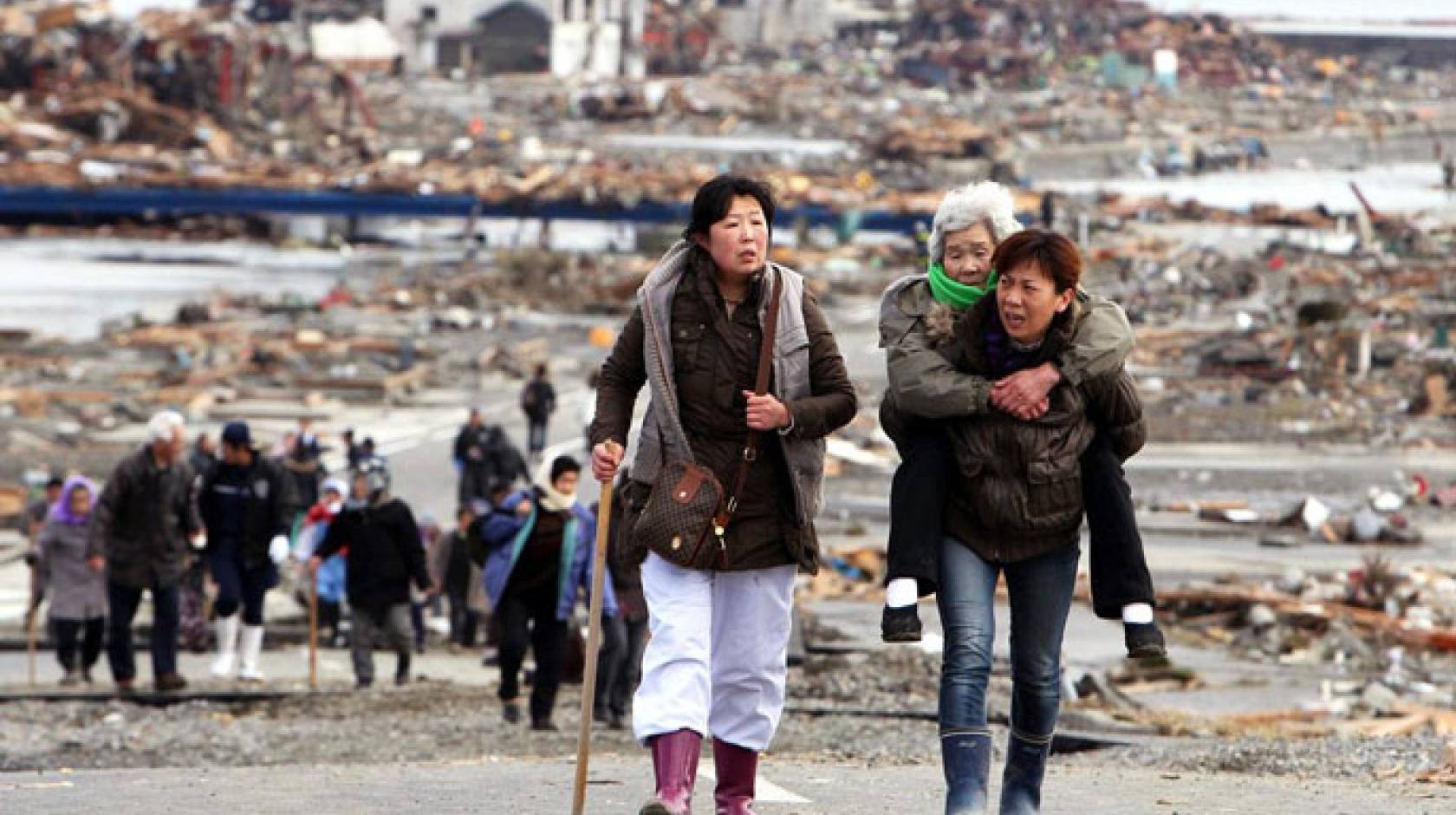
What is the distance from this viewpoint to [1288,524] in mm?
24859

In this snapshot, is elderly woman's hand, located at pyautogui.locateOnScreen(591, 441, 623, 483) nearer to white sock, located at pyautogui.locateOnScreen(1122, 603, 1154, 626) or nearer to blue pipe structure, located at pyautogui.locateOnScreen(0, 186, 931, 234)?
white sock, located at pyautogui.locateOnScreen(1122, 603, 1154, 626)

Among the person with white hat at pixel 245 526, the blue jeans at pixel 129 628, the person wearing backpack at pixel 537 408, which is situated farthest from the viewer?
the person wearing backpack at pixel 537 408

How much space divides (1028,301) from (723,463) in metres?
0.85

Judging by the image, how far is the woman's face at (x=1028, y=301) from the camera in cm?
650

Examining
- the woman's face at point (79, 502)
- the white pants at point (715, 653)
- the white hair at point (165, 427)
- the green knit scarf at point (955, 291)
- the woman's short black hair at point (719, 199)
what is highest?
the woman's short black hair at point (719, 199)

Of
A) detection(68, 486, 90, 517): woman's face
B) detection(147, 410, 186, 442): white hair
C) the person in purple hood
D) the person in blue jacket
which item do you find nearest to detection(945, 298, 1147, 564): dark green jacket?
the person in blue jacket

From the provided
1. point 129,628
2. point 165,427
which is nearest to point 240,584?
point 129,628

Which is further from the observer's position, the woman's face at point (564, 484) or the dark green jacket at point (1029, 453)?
the woman's face at point (564, 484)

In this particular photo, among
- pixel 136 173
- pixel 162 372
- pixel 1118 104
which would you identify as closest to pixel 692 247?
pixel 162 372

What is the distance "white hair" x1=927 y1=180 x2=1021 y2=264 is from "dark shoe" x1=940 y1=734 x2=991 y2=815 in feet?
3.50

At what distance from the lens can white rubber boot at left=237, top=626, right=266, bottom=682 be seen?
14.9m

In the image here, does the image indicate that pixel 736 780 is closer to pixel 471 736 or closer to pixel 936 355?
pixel 936 355

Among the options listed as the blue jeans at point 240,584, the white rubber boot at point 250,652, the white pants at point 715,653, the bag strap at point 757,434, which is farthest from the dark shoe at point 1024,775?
the white rubber boot at point 250,652

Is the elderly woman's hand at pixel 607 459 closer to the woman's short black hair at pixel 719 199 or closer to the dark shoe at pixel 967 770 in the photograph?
the woman's short black hair at pixel 719 199
